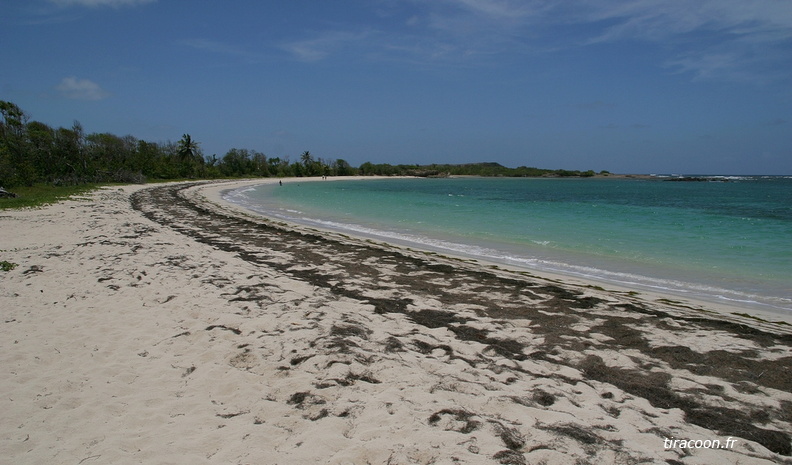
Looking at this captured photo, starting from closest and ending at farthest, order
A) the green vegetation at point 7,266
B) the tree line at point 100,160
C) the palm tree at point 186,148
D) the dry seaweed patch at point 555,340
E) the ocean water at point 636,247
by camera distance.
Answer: the dry seaweed patch at point 555,340
the green vegetation at point 7,266
the ocean water at point 636,247
the tree line at point 100,160
the palm tree at point 186,148

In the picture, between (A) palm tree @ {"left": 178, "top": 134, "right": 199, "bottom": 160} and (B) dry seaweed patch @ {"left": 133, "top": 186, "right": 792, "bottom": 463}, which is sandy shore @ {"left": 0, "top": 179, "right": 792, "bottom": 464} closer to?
(B) dry seaweed patch @ {"left": 133, "top": 186, "right": 792, "bottom": 463}

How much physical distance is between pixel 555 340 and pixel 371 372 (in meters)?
2.41

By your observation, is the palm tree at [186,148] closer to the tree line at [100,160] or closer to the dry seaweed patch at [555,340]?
the tree line at [100,160]

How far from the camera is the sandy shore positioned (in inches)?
116

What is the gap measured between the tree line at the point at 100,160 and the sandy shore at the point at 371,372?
3045cm

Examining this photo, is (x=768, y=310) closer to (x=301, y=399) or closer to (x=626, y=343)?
(x=626, y=343)

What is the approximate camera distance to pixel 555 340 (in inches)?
197

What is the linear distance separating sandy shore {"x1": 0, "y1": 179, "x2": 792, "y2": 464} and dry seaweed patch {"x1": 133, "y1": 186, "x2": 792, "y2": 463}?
27 mm

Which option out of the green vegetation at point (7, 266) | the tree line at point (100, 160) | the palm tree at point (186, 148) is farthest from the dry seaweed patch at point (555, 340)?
the palm tree at point (186, 148)

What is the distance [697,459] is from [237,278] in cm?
683

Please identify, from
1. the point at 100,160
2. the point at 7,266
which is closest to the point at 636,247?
the point at 7,266

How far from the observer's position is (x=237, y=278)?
24.4 ft

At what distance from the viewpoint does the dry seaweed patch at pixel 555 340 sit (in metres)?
3.55

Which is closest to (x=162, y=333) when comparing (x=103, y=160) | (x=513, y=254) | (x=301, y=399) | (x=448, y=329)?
(x=301, y=399)
